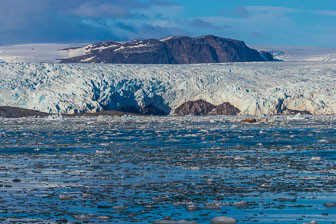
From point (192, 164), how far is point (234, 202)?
3.83 meters

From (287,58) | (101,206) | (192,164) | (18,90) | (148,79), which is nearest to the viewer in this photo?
(101,206)

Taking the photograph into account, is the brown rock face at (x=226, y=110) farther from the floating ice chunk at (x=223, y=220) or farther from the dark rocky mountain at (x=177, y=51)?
the dark rocky mountain at (x=177, y=51)

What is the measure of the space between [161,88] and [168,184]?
29543 mm

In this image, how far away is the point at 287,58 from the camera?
7712 centimetres

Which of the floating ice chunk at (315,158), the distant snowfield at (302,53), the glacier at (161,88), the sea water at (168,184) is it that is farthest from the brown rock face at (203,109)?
the distant snowfield at (302,53)

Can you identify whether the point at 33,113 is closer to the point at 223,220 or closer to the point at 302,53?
the point at 223,220

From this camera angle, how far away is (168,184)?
8117 mm

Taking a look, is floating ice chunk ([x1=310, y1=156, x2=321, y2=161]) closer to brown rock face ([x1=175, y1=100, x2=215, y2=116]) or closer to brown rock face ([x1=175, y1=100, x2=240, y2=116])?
brown rock face ([x1=175, y1=100, x2=240, y2=116])

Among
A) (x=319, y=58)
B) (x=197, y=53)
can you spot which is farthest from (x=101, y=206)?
(x=197, y=53)

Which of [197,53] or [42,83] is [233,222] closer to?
[42,83]

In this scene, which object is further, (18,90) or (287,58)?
(287,58)

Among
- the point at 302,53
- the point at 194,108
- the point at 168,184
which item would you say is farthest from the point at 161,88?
the point at 302,53

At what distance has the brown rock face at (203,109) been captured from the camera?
124 ft

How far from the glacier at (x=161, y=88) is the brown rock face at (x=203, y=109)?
41cm
